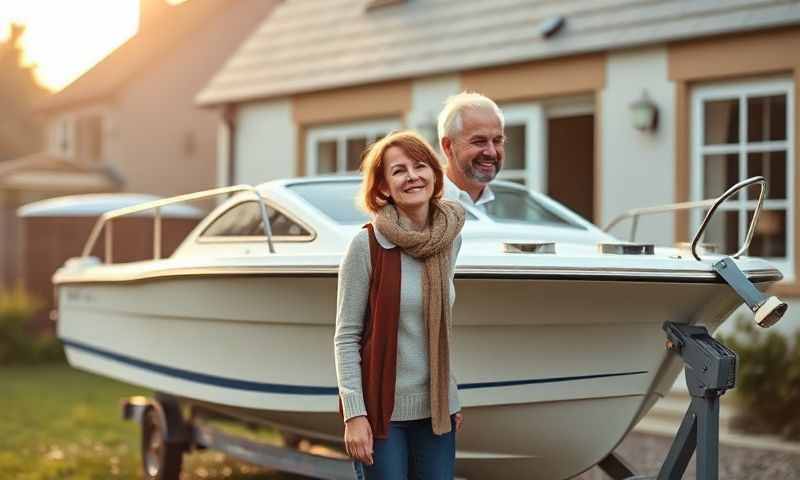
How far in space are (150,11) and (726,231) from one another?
17.3m

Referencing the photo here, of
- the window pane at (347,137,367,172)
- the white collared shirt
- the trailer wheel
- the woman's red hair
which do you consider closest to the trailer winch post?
the white collared shirt

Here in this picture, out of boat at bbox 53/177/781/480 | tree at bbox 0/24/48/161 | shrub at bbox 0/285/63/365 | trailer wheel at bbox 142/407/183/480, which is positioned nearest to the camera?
boat at bbox 53/177/781/480

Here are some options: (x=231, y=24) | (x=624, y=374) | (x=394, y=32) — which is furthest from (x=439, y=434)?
(x=231, y=24)

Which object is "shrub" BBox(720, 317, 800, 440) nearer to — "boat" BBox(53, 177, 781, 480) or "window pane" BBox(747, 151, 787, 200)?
"window pane" BBox(747, 151, 787, 200)

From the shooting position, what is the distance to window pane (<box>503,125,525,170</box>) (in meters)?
9.89

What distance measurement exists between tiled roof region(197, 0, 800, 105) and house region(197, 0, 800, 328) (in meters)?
0.02

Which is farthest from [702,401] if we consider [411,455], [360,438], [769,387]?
[769,387]

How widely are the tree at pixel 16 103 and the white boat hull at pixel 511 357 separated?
3731 centimetres

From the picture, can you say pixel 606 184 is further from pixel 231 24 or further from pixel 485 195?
pixel 231 24

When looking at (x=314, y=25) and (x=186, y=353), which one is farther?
(x=314, y=25)

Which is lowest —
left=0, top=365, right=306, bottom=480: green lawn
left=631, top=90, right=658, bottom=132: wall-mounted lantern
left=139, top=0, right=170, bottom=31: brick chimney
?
left=0, top=365, right=306, bottom=480: green lawn

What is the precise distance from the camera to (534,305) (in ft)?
14.6

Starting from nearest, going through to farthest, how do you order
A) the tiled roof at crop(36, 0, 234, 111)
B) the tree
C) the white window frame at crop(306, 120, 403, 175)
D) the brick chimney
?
the white window frame at crop(306, 120, 403, 175)
the tiled roof at crop(36, 0, 234, 111)
the brick chimney
the tree

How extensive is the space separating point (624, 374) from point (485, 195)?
0.97 meters
